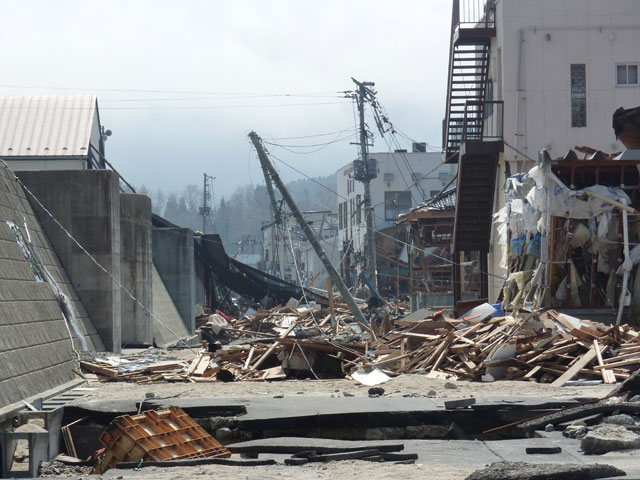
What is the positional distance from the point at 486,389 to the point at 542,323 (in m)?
3.69

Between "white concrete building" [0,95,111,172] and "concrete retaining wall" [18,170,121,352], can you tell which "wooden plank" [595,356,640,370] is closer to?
"concrete retaining wall" [18,170,121,352]

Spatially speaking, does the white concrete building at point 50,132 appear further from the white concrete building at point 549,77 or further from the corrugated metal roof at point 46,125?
the white concrete building at point 549,77

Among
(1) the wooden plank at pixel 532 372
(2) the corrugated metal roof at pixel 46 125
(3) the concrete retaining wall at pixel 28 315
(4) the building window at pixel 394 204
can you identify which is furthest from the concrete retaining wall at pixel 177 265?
(4) the building window at pixel 394 204

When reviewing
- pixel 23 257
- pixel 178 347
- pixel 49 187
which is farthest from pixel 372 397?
pixel 178 347

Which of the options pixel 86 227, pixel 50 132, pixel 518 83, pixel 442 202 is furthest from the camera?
pixel 442 202

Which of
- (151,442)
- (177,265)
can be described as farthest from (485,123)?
(151,442)

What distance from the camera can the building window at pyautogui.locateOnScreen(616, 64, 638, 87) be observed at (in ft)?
101

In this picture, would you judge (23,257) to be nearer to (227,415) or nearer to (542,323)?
(227,415)

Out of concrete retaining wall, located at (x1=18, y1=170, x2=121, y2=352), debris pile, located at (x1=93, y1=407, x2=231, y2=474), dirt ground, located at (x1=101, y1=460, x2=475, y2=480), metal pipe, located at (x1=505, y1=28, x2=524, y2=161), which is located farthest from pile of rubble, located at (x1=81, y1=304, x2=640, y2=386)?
metal pipe, located at (x1=505, y1=28, x2=524, y2=161)

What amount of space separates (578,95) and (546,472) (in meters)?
24.9

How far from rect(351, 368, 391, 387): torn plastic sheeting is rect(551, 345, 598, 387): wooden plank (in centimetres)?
314

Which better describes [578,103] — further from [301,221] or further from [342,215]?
[342,215]

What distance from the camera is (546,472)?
7398 millimetres

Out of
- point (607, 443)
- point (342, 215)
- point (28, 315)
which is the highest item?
point (342, 215)
